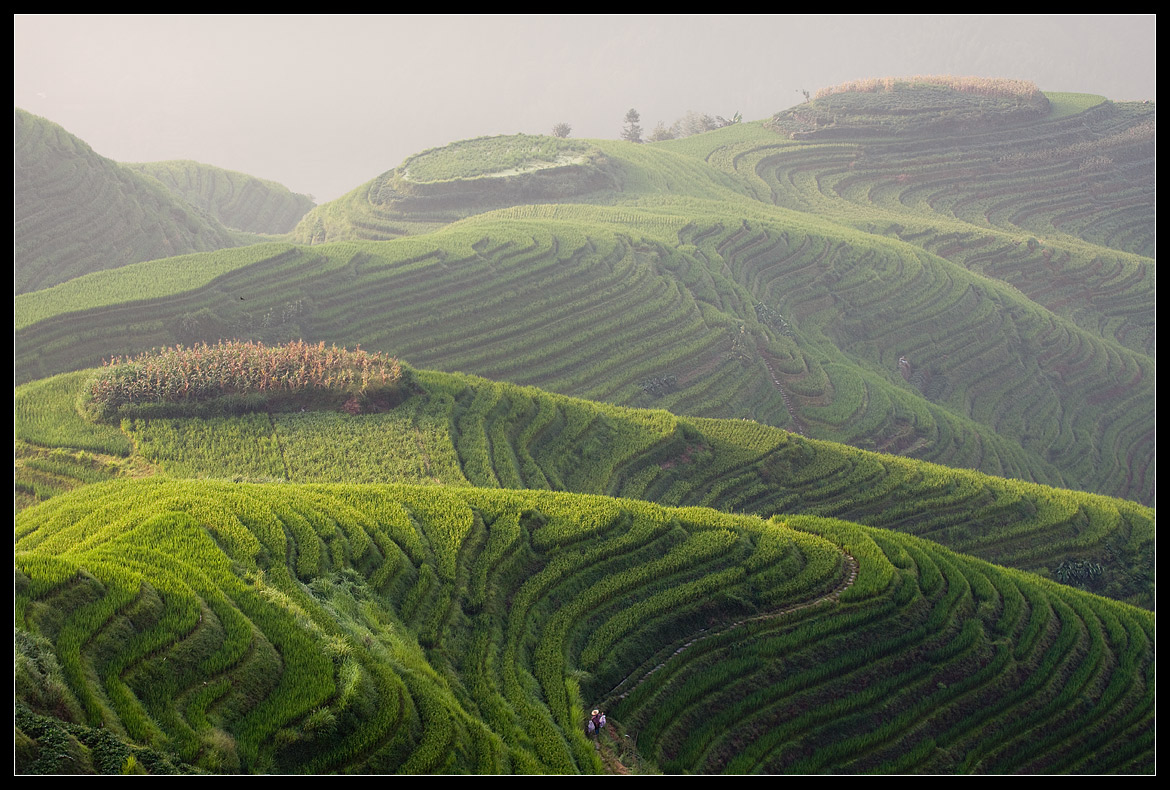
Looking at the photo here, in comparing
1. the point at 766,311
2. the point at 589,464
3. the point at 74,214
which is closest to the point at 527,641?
the point at 589,464

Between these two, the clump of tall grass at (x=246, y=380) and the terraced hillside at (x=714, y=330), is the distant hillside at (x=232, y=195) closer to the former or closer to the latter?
the terraced hillside at (x=714, y=330)

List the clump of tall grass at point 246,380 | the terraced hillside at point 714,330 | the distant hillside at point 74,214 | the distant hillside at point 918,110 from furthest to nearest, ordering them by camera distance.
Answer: the distant hillside at point 918,110
the distant hillside at point 74,214
the terraced hillside at point 714,330
the clump of tall grass at point 246,380

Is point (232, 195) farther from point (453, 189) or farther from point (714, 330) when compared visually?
point (714, 330)

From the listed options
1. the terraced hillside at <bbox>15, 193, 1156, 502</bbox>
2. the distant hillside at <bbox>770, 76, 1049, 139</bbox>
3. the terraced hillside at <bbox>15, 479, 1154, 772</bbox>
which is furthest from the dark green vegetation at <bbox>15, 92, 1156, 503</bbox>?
the terraced hillside at <bbox>15, 479, 1154, 772</bbox>

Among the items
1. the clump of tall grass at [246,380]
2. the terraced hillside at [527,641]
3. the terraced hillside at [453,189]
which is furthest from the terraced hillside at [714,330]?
the terraced hillside at [527,641]

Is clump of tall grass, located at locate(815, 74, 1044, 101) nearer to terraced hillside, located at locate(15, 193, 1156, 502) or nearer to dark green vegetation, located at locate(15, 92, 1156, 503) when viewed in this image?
dark green vegetation, located at locate(15, 92, 1156, 503)

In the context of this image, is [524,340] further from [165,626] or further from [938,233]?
[938,233]
